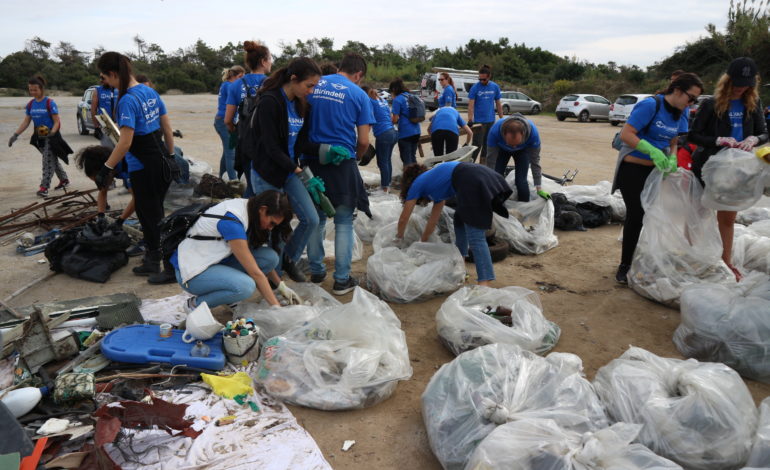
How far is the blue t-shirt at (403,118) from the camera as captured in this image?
6113 millimetres

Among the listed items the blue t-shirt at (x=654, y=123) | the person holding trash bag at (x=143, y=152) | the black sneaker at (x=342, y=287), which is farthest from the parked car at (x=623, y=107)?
the person holding trash bag at (x=143, y=152)

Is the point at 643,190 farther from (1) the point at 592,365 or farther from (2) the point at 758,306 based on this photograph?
(1) the point at 592,365

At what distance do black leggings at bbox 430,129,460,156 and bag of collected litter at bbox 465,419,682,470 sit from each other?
4551 mm

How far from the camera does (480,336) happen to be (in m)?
2.71

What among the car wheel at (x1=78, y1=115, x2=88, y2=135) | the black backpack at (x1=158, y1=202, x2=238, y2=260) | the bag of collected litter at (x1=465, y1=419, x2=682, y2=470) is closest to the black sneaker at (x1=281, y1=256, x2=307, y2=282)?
the black backpack at (x1=158, y1=202, x2=238, y2=260)

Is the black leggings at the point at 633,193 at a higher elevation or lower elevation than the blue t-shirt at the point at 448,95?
lower

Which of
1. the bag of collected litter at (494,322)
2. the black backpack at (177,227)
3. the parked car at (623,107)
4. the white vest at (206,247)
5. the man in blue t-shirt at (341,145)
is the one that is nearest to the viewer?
the bag of collected litter at (494,322)

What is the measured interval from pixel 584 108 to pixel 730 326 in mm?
17622

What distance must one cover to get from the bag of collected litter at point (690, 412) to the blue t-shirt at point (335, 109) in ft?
7.15

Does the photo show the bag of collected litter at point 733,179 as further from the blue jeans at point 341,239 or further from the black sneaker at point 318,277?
the black sneaker at point 318,277

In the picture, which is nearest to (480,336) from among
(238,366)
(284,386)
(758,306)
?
(284,386)

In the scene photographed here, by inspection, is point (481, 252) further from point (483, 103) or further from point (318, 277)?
point (483, 103)

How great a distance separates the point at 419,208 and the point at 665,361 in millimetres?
2407

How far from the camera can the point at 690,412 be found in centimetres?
192
